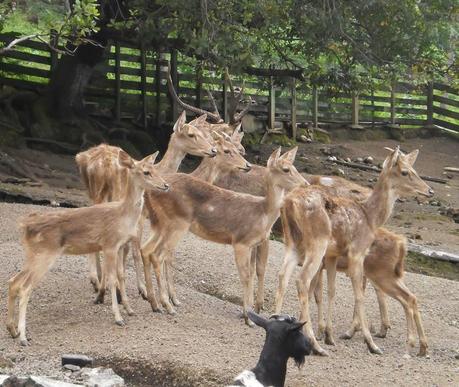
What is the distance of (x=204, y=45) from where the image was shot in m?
18.2

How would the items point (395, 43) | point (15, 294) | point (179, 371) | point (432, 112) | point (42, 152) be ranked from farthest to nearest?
point (432, 112) → point (42, 152) → point (395, 43) → point (15, 294) → point (179, 371)

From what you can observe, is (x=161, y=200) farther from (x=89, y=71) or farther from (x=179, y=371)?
(x=89, y=71)

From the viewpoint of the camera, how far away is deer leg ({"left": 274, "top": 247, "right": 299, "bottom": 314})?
37.5 ft

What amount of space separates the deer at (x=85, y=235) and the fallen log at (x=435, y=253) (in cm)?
603

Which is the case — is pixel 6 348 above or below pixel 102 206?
below

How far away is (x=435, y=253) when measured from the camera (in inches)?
653

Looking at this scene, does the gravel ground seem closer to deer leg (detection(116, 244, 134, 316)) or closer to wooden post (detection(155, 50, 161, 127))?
deer leg (detection(116, 244, 134, 316))

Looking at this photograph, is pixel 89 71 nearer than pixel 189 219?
No

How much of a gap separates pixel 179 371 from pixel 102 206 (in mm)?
2108

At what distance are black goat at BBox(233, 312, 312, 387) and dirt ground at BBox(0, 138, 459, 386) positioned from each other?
3.45 feet

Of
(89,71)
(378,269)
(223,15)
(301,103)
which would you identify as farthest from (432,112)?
(378,269)

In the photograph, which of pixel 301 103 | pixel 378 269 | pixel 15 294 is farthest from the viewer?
pixel 301 103

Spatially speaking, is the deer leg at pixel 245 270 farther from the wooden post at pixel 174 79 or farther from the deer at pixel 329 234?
the wooden post at pixel 174 79

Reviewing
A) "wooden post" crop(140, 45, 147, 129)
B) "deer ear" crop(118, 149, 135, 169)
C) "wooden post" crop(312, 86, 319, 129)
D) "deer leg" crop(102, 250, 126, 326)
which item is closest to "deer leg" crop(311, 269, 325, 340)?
"deer leg" crop(102, 250, 126, 326)
